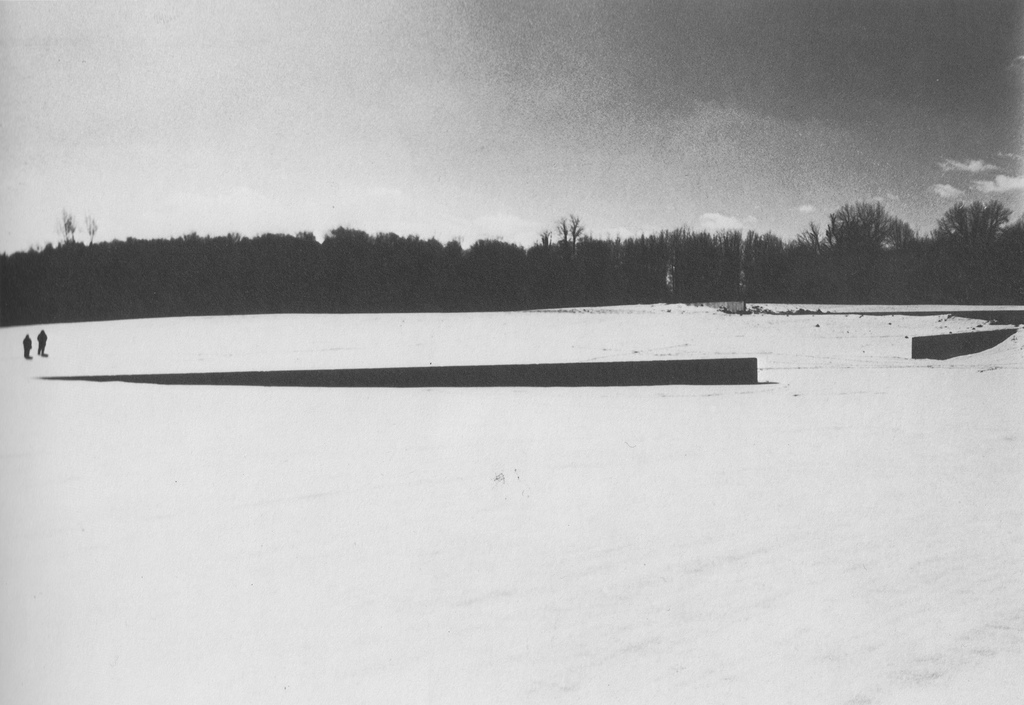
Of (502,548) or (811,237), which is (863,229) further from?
(502,548)

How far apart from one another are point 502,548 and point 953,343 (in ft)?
27.2

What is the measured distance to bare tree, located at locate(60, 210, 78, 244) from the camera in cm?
470

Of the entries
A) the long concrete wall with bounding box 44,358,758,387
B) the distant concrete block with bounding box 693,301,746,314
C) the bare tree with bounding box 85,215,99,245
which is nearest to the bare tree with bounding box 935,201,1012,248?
the long concrete wall with bounding box 44,358,758,387

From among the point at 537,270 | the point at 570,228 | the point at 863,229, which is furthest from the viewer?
the point at 537,270

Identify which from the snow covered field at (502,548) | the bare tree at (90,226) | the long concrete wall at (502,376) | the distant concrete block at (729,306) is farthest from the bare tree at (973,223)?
the bare tree at (90,226)

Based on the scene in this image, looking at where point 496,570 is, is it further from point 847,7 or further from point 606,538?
point 847,7

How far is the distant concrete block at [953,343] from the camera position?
7505 millimetres

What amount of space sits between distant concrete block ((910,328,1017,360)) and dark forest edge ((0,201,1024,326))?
0.66 meters

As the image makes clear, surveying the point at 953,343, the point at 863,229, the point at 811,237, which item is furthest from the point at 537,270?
the point at 953,343

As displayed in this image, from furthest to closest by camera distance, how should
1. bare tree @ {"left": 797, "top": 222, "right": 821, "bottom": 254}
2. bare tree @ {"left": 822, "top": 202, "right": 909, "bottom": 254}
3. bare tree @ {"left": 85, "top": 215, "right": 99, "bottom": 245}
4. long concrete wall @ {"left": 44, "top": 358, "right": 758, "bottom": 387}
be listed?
long concrete wall @ {"left": 44, "top": 358, "right": 758, "bottom": 387}, bare tree @ {"left": 797, "top": 222, "right": 821, "bottom": 254}, bare tree @ {"left": 822, "top": 202, "right": 909, "bottom": 254}, bare tree @ {"left": 85, "top": 215, "right": 99, "bottom": 245}

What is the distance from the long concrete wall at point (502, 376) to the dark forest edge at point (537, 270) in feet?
3.23

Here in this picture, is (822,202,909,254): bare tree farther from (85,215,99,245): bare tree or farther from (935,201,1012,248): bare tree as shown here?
(85,215,99,245): bare tree

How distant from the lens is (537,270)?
8391 mm

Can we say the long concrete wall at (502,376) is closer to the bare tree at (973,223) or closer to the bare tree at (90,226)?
the bare tree at (973,223)
